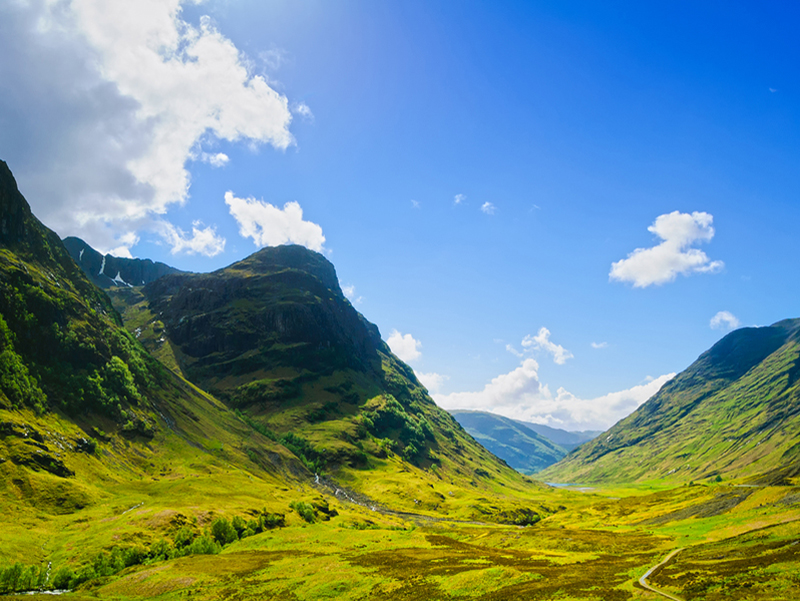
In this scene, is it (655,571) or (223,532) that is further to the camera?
(223,532)

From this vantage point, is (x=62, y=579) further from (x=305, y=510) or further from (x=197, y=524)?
(x=305, y=510)

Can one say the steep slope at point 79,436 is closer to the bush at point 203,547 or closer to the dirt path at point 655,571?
the bush at point 203,547

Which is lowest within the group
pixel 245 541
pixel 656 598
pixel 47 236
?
pixel 245 541

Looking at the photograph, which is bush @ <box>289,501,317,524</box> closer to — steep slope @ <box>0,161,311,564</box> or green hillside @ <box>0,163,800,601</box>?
green hillside @ <box>0,163,800,601</box>

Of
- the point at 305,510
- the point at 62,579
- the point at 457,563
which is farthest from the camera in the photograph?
the point at 305,510

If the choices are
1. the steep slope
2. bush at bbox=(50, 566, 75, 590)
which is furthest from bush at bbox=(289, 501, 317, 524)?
bush at bbox=(50, 566, 75, 590)

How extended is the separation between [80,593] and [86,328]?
14416 cm

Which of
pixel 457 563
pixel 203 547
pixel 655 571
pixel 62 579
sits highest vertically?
pixel 62 579

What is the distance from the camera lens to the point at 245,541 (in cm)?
8456

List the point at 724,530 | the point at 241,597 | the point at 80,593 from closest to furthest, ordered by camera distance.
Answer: the point at 241,597 → the point at 80,593 → the point at 724,530

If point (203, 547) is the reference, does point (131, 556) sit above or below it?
above

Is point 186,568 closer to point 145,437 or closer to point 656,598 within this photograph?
point 656,598

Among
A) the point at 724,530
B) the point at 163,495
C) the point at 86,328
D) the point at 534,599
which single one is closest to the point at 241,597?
the point at 534,599

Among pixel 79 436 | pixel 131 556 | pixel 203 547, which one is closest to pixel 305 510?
pixel 203 547
